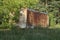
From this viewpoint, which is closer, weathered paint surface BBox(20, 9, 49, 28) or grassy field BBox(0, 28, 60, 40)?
grassy field BBox(0, 28, 60, 40)

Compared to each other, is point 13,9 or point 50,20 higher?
point 13,9

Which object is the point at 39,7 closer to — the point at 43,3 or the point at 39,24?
the point at 43,3

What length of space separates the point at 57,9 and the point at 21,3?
86.6ft

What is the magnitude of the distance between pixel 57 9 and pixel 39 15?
12029mm

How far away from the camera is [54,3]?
44438 mm

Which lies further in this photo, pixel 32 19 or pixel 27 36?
pixel 32 19

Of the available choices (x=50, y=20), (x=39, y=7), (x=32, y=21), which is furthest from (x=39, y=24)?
(x=39, y=7)

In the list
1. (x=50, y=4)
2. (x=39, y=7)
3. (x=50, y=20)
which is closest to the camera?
(x=50, y=20)

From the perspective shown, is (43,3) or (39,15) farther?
(43,3)

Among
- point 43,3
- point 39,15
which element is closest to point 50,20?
point 39,15

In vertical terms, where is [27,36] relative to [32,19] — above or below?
above

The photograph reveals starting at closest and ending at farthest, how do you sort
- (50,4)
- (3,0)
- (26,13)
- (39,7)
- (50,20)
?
1. (3,0)
2. (26,13)
3. (50,20)
4. (39,7)
5. (50,4)

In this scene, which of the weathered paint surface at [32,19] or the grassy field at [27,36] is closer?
the grassy field at [27,36]

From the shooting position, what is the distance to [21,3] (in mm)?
18734
